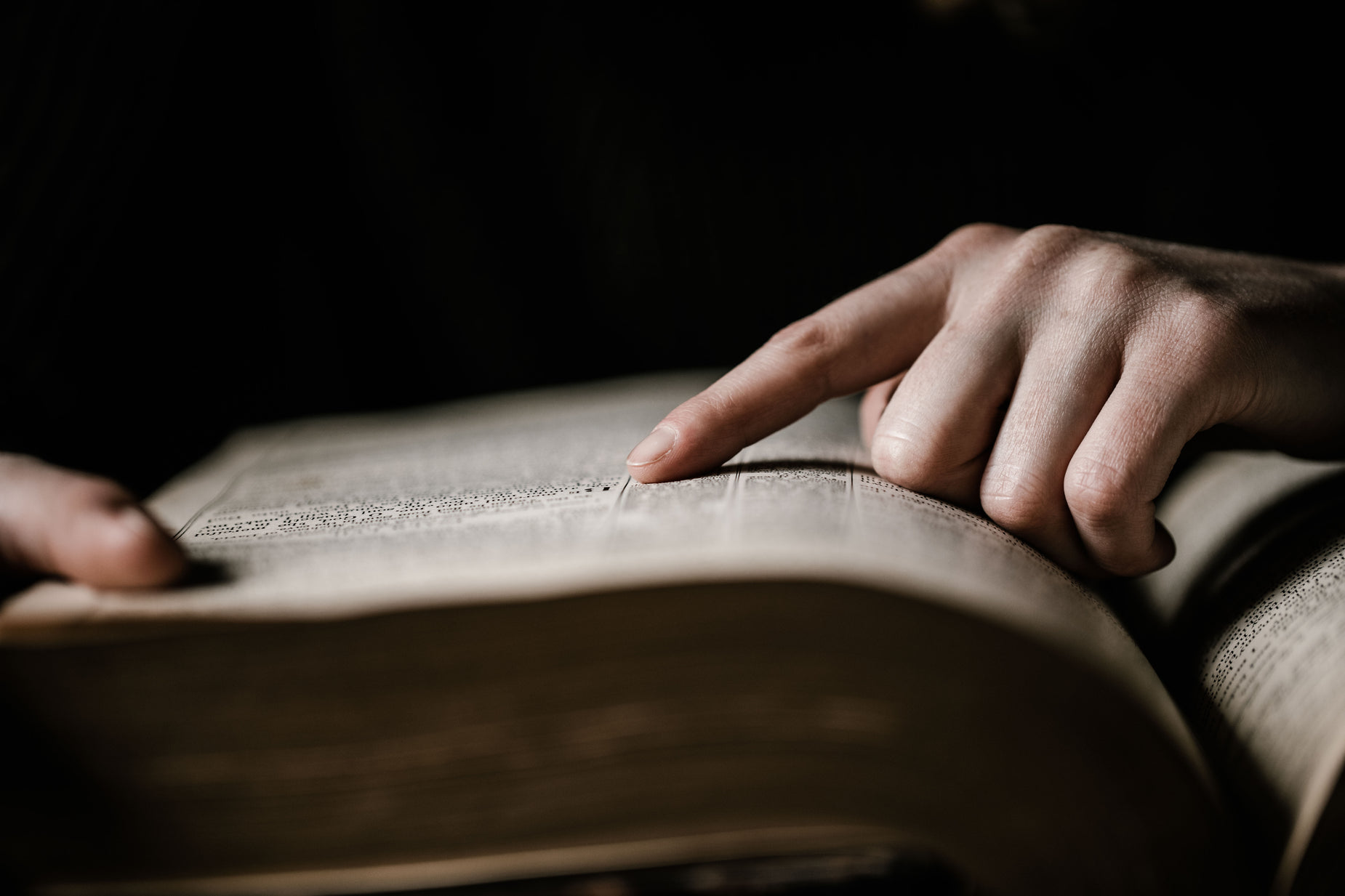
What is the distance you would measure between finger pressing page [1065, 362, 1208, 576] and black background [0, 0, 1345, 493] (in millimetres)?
555

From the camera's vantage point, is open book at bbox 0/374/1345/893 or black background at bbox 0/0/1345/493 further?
black background at bbox 0/0/1345/493

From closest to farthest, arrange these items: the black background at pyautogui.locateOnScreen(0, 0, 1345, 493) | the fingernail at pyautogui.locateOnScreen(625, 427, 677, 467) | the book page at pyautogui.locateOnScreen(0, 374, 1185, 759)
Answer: the book page at pyautogui.locateOnScreen(0, 374, 1185, 759) → the fingernail at pyautogui.locateOnScreen(625, 427, 677, 467) → the black background at pyautogui.locateOnScreen(0, 0, 1345, 493)

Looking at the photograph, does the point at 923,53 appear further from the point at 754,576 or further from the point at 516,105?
the point at 754,576

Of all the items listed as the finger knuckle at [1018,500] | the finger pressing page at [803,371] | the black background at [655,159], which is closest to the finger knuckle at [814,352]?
the finger pressing page at [803,371]

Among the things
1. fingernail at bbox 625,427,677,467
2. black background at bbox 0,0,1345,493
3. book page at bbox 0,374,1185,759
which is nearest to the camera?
book page at bbox 0,374,1185,759

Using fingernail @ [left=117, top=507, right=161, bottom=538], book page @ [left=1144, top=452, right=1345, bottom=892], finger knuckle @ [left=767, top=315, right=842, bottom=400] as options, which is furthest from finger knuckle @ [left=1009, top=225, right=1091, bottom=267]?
fingernail @ [left=117, top=507, right=161, bottom=538]

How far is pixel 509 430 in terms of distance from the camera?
69 cm

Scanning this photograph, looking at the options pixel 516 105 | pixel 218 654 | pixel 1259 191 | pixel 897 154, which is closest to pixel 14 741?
pixel 218 654

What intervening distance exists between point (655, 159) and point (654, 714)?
2.47 feet

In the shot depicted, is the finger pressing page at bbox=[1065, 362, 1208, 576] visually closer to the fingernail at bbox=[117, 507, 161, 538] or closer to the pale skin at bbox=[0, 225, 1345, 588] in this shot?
the pale skin at bbox=[0, 225, 1345, 588]

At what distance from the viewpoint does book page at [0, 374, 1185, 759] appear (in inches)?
11.7

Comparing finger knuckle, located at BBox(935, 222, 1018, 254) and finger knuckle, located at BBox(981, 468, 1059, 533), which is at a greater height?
finger knuckle, located at BBox(935, 222, 1018, 254)

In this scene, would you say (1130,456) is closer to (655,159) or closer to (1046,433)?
(1046,433)

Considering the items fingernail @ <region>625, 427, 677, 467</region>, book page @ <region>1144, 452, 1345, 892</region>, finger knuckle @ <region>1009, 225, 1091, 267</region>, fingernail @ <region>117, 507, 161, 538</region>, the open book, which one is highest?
finger knuckle @ <region>1009, 225, 1091, 267</region>
